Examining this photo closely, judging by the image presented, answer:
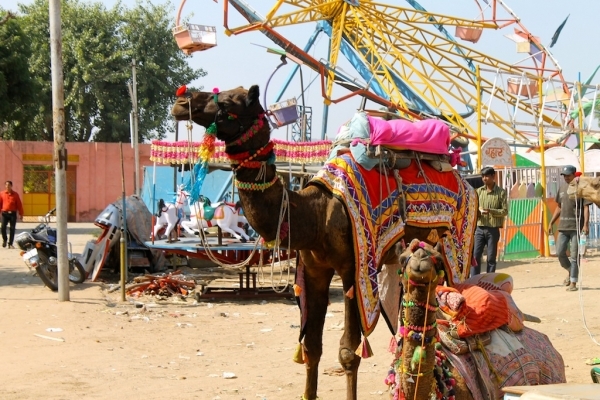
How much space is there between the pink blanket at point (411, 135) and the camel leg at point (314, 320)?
47.3 inches

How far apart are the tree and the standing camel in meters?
23.8

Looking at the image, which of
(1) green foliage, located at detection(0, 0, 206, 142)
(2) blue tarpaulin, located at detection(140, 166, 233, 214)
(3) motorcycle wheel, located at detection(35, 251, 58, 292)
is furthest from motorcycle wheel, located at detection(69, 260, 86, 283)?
(1) green foliage, located at detection(0, 0, 206, 142)

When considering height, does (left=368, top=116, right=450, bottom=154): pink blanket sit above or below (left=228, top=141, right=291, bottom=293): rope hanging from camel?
above

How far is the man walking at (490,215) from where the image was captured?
12.8 metres

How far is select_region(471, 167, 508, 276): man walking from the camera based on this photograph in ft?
42.1

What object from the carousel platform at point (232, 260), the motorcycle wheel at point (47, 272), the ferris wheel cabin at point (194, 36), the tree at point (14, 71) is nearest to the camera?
the carousel platform at point (232, 260)

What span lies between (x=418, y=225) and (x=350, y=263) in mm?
892

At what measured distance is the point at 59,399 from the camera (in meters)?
6.86

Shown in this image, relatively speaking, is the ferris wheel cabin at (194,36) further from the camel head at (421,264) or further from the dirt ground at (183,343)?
the camel head at (421,264)

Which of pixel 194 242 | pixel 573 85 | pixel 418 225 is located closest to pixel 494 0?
pixel 573 85

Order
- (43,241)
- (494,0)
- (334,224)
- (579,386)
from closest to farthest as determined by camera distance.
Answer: (579,386) → (334,224) → (43,241) → (494,0)

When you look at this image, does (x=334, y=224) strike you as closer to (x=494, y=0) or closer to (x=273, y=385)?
(x=273, y=385)

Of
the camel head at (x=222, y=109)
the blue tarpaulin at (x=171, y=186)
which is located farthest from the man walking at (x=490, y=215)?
the blue tarpaulin at (x=171, y=186)

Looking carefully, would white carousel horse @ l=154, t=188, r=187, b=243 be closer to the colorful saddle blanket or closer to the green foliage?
the colorful saddle blanket
